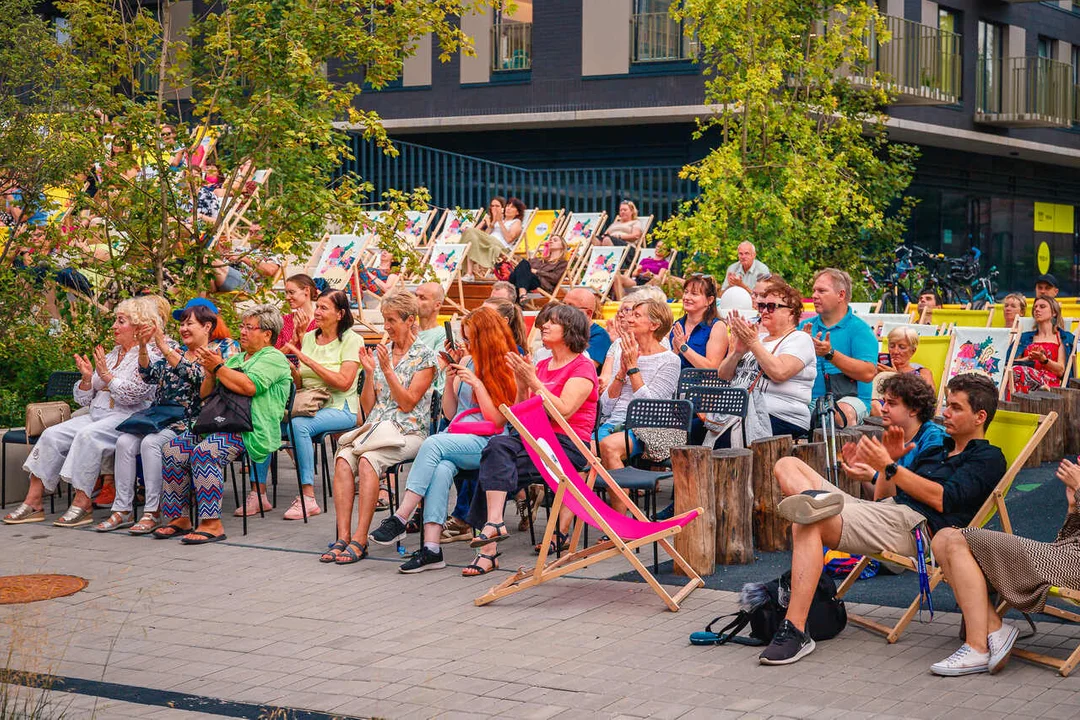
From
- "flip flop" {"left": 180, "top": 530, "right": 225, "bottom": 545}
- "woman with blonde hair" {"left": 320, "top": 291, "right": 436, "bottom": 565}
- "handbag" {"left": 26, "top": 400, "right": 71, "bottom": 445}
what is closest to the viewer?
"woman with blonde hair" {"left": 320, "top": 291, "right": 436, "bottom": 565}

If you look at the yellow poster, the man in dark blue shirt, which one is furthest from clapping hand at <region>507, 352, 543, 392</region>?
the yellow poster

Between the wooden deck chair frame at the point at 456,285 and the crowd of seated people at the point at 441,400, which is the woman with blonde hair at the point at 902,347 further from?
the wooden deck chair frame at the point at 456,285

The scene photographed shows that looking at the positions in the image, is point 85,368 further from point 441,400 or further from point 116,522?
point 441,400

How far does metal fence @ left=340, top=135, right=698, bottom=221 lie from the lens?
1077 inches

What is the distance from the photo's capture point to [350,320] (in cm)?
1073

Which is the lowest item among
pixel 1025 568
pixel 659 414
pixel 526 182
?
pixel 1025 568

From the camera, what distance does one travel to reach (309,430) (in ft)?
34.0

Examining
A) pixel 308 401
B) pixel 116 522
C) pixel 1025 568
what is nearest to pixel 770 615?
pixel 1025 568

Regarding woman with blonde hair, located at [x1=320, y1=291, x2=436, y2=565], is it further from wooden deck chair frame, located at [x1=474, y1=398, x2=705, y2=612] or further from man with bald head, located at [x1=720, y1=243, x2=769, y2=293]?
man with bald head, located at [x1=720, y1=243, x2=769, y2=293]

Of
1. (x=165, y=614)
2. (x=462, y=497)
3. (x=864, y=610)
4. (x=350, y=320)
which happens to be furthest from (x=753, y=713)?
(x=350, y=320)

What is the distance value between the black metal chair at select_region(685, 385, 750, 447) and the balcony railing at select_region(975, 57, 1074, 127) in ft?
83.7

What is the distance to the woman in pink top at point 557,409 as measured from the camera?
8.33 meters

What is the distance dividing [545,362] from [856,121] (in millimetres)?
11678

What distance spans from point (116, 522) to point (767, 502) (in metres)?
4.68
